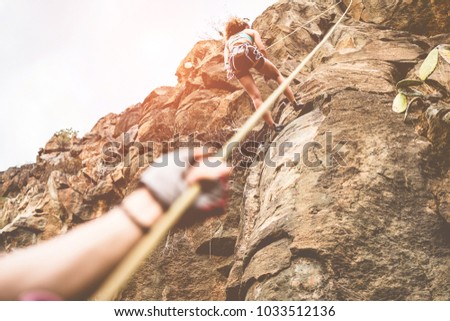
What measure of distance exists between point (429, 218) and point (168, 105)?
251 inches

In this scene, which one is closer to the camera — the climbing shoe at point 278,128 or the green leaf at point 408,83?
the green leaf at point 408,83

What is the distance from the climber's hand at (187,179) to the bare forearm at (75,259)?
3.4 inches

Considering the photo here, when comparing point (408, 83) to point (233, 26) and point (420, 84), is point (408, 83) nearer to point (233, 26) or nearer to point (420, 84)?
point (420, 84)

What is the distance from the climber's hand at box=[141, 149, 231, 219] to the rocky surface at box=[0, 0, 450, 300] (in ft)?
5.63

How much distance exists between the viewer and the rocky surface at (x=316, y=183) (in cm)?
272

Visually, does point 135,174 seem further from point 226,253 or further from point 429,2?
point 429,2

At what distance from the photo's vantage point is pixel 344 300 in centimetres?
254

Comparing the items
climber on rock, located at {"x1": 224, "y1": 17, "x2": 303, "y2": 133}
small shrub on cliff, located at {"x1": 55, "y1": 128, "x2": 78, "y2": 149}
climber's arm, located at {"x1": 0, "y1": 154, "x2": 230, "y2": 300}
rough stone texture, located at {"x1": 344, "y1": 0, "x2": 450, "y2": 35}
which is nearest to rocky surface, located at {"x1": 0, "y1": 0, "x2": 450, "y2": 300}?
rough stone texture, located at {"x1": 344, "y1": 0, "x2": 450, "y2": 35}

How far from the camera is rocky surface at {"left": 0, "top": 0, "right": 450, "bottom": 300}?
2.72 metres

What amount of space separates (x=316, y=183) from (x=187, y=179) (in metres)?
2.35

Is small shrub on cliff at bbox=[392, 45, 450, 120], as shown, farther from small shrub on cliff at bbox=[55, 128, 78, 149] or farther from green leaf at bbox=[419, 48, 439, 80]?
small shrub on cliff at bbox=[55, 128, 78, 149]

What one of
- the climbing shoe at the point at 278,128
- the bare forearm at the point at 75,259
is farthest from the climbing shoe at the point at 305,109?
the bare forearm at the point at 75,259

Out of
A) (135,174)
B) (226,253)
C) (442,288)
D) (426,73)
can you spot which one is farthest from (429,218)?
(135,174)

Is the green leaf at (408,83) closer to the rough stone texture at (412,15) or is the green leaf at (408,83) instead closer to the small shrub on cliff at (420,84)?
the small shrub on cliff at (420,84)
